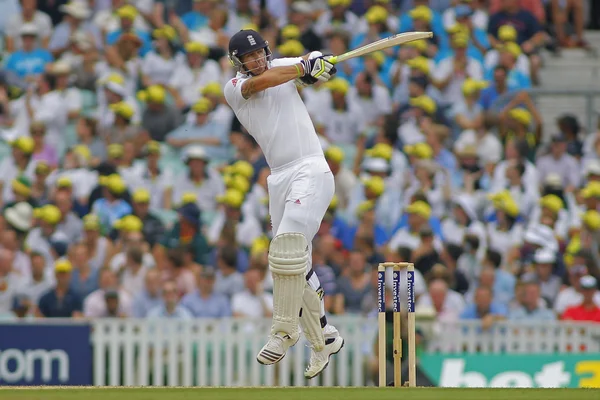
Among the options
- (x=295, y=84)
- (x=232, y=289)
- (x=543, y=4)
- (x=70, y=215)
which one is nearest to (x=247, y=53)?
(x=295, y=84)

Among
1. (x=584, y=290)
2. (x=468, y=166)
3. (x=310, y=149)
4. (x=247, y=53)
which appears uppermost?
(x=247, y=53)

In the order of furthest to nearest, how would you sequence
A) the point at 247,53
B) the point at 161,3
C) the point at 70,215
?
the point at 161,3 < the point at 70,215 < the point at 247,53

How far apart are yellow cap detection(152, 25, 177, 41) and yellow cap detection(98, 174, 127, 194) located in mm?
2455

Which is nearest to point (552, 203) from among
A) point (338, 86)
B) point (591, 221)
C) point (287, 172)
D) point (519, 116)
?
point (591, 221)

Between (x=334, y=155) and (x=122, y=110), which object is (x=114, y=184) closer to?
(x=122, y=110)

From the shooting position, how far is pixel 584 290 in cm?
1373

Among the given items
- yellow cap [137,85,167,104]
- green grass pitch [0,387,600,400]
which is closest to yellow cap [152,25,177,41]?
yellow cap [137,85,167,104]

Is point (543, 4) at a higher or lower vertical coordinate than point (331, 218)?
higher

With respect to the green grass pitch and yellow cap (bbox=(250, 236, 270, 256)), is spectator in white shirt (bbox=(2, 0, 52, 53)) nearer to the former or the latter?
yellow cap (bbox=(250, 236, 270, 256))

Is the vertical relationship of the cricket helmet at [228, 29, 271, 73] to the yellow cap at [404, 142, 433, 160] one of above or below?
above

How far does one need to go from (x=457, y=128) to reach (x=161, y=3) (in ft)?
12.9

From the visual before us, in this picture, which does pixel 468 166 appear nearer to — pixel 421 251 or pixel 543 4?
pixel 421 251

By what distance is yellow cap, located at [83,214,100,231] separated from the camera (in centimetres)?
1420

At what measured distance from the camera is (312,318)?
9461mm
